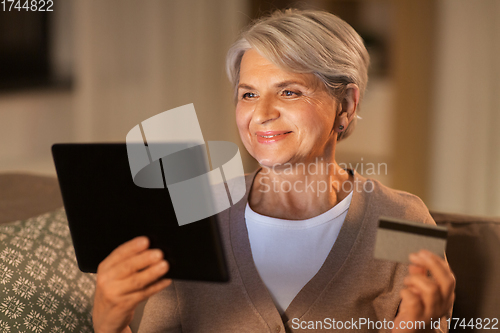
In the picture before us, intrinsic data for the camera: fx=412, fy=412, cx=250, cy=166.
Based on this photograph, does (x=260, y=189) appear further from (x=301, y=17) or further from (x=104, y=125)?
(x=104, y=125)

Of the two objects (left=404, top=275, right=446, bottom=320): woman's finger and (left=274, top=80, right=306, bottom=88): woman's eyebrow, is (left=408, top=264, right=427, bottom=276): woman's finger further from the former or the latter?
(left=274, top=80, right=306, bottom=88): woman's eyebrow

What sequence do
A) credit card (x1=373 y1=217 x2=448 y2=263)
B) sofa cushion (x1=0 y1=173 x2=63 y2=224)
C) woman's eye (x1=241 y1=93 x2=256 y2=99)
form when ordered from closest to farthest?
credit card (x1=373 y1=217 x2=448 y2=263) < woman's eye (x1=241 y1=93 x2=256 y2=99) < sofa cushion (x1=0 y1=173 x2=63 y2=224)

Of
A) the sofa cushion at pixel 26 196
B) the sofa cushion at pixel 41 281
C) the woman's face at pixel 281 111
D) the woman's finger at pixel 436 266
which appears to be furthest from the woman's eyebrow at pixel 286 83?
the sofa cushion at pixel 26 196

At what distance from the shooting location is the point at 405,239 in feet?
1.69

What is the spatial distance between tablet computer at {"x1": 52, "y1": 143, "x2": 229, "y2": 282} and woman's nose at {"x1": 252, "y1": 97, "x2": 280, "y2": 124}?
16 cm

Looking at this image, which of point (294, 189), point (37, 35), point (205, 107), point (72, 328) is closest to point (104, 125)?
point (37, 35)

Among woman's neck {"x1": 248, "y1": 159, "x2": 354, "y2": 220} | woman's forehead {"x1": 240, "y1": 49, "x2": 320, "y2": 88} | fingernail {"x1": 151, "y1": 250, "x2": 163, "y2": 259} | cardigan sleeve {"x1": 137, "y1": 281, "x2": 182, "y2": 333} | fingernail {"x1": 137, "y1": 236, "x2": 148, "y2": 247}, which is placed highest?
woman's forehead {"x1": 240, "y1": 49, "x2": 320, "y2": 88}

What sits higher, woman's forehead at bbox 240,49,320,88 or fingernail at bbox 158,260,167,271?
woman's forehead at bbox 240,49,320,88

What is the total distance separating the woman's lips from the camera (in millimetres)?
595

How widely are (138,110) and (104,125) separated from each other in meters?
0.14

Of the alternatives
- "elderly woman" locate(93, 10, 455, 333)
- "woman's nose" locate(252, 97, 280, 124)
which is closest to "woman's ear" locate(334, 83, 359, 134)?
"elderly woman" locate(93, 10, 455, 333)

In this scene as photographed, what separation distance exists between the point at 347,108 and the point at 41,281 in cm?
59

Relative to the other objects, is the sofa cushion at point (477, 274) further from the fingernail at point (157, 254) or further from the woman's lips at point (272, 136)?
the fingernail at point (157, 254)

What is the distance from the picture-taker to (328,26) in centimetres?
58
